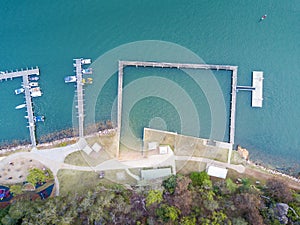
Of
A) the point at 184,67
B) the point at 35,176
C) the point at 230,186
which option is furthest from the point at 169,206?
the point at 184,67

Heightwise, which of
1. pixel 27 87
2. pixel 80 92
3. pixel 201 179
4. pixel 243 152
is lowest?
pixel 201 179

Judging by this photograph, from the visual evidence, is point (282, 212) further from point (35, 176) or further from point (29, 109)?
point (29, 109)

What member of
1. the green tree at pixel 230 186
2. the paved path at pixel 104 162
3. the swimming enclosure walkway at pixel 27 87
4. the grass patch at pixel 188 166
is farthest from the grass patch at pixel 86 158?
the green tree at pixel 230 186

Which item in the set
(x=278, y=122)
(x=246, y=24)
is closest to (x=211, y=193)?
(x=278, y=122)

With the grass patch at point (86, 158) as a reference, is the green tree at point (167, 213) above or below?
below

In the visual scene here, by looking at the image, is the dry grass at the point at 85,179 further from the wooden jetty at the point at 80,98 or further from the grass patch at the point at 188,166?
the wooden jetty at the point at 80,98

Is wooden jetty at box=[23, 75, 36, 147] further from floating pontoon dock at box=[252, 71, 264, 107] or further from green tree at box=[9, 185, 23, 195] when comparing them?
floating pontoon dock at box=[252, 71, 264, 107]

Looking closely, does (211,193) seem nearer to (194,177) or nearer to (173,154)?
(194,177)
